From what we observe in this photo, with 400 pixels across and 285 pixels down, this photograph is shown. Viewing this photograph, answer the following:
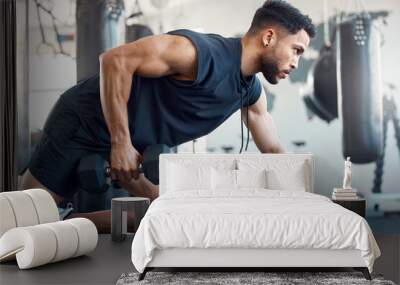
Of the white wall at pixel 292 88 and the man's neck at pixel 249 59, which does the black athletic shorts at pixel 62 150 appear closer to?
the white wall at pixel 292 88

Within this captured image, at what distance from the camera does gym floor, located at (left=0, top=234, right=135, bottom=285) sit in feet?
15.2

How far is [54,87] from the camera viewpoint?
6875 millimetres

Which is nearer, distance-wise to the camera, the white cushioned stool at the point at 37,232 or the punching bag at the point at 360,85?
the white cushioned stool at the point at 37,232

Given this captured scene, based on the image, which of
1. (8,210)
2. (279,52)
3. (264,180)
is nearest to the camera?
(8,210)

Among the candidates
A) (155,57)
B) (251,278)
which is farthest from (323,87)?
(251,278)

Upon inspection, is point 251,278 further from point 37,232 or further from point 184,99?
point 184,99

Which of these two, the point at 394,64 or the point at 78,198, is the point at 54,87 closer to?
the point at 78,198

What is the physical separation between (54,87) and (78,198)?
1.23m

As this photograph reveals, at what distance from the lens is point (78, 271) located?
16.3ft

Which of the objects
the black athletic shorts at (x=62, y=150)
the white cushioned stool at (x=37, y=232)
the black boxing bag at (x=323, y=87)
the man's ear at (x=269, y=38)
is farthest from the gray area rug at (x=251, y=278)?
the man's ear at (x=269, y=38)

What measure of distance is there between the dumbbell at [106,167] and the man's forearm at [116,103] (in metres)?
0.25

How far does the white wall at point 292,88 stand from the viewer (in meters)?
6.73

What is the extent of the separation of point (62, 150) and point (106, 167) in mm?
515

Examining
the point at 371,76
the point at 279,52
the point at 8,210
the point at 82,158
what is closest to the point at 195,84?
the point at 279,52
